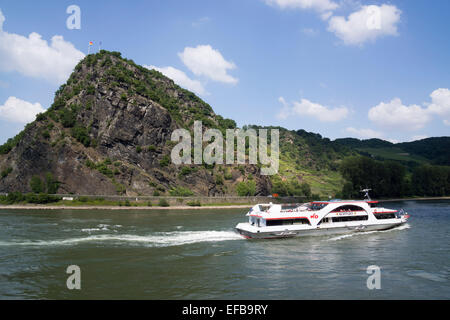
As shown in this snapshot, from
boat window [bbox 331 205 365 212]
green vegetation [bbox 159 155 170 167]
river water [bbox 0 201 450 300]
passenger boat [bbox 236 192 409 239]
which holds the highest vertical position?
green vegetation [bbox 159 155 170 167]

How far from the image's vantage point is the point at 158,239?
40.8 meters

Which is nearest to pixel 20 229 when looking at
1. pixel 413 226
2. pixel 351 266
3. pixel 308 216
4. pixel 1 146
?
pixel 308 216

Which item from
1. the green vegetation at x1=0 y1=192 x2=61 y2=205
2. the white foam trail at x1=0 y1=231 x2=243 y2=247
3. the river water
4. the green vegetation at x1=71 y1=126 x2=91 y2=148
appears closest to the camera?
the river water

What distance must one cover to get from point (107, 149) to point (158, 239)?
94682 millimetres

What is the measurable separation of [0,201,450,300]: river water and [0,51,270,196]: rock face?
73818mm

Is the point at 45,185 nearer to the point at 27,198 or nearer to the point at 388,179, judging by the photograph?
the point at 27,198

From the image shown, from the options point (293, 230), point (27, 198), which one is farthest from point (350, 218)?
point (27, 198)

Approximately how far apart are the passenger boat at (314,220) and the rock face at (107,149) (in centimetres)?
7598

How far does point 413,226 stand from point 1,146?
14120 cm

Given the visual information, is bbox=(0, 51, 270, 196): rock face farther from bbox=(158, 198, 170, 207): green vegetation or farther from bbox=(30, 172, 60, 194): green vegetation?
bbox=(158, 198, 170, 207): green vegetation

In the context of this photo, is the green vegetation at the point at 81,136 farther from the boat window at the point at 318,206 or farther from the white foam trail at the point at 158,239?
the boat window at the point at 318,206

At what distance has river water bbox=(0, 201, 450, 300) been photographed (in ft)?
74.8

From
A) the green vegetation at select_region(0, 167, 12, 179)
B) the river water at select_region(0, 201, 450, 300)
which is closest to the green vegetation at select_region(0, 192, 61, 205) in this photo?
the green vegetation at select_region(0, 167, 12, 179)
